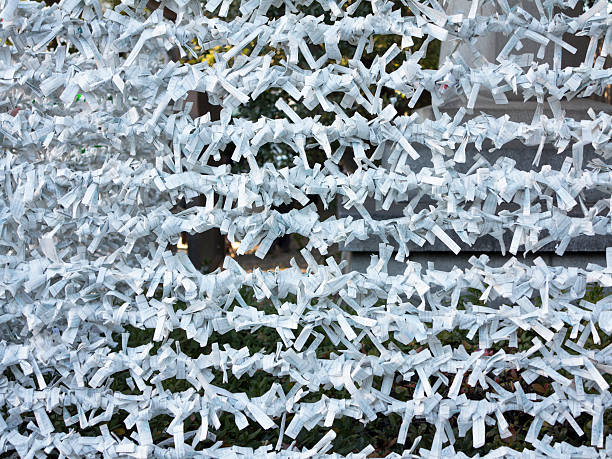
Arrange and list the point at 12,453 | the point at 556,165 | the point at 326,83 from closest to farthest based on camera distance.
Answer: the point at 326,83, the point at 12,453, the point at 556,165

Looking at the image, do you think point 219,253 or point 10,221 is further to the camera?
point 219,253

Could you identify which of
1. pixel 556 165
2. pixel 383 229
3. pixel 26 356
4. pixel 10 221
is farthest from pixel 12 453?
pixel 556 165

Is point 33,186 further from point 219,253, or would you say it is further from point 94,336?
point 219,253

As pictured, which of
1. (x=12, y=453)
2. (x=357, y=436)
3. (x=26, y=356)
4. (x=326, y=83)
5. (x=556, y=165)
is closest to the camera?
(x=326, y=83)

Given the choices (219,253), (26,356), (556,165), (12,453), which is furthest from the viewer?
(219,253)

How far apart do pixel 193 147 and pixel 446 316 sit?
2.68 ft

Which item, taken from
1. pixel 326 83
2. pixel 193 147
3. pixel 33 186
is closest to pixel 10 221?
pixel 33 186

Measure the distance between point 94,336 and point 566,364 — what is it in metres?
1.44

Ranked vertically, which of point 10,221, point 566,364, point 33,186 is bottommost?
point 566,364

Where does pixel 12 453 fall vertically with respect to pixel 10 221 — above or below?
below

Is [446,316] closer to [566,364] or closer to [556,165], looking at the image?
[566,364]

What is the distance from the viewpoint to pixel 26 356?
1.77m

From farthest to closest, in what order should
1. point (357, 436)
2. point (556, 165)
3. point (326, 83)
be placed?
point (556, 165) → point (357, 436) → point (326, 83)

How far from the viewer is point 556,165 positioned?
396cm
